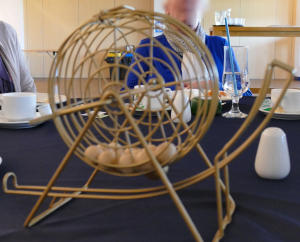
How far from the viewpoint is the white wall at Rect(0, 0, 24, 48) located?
22.7ft

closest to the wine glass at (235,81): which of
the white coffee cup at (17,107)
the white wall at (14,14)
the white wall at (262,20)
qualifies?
the white coffee cup at (17,107)

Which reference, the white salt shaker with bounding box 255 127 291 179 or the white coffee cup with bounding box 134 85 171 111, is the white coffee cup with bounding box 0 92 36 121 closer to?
the white coffee cup with bounding box 134 85 171 111

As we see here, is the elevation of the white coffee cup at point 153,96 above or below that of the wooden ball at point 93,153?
above

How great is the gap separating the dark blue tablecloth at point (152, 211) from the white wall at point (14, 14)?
6.94m

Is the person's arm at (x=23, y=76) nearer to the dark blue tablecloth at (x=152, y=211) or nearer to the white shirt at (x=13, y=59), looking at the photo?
the white shirt at (x=13, y=59)

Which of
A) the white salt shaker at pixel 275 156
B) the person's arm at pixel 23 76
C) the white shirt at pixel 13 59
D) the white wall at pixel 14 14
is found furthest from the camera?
the white wall at pixel 14 14

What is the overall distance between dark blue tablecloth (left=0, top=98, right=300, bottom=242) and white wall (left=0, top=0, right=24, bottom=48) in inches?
273

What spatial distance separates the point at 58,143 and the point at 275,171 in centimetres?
48

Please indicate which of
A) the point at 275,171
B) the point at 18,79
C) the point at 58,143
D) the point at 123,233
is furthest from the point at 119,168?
the point at 18,79

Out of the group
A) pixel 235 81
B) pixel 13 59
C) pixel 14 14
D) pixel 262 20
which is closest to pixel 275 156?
pixel 235 81

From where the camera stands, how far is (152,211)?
1.65 ft

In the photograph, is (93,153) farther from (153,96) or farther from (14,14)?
(14,14)

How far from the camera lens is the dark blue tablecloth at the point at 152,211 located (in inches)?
17.6

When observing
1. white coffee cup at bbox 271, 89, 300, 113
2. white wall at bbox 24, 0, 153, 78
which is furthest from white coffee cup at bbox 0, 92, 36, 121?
white wall at bbox 24, 0, 153, 78
